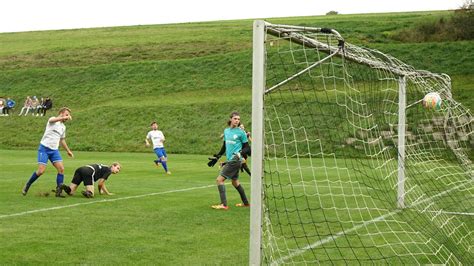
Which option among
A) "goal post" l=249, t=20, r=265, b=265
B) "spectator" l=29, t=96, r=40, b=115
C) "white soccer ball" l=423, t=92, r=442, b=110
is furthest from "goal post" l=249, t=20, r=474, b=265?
"spectator" l=29, t=96, r=40, b=115

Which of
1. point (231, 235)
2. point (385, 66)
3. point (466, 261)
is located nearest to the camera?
point (466, 261)

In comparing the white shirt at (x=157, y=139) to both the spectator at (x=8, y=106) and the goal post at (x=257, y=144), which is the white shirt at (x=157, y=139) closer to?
the goal post at (x=257, y=144)

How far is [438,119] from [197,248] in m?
12.9

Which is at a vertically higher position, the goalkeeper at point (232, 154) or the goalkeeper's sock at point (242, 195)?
the goalkeeper at point (232, 154)

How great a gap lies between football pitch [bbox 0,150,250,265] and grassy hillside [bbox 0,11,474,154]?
21.1m

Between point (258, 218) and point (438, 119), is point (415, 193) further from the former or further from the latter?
point (258, 218)

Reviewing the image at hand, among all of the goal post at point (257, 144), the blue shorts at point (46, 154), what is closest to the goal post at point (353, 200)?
the goal post at point (257, 144)

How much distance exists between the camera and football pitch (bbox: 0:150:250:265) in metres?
8.88

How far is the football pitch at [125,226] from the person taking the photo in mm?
8875

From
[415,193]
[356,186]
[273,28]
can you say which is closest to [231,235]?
[273,28]

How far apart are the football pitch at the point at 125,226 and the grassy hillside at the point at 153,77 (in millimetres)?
21126

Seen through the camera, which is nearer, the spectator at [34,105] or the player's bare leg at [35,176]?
the player's bare leg at [35,176]

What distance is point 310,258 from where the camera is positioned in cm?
884

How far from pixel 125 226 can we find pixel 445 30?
48278mm
